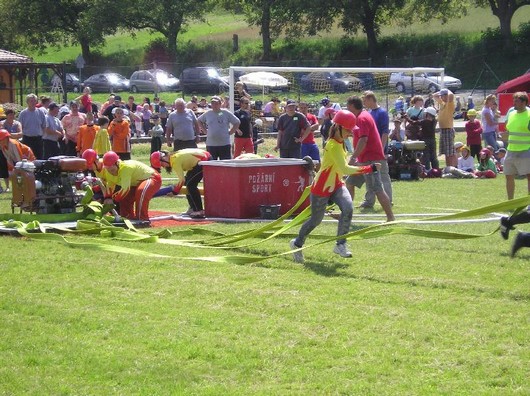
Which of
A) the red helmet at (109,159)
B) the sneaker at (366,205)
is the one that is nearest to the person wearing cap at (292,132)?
the sneaker at (366,205)

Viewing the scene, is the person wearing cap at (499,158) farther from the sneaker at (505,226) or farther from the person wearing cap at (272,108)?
the sneaker at (505,226)

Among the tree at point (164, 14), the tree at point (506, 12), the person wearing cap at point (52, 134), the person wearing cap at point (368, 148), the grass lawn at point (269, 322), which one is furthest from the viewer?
the tree at point (164, 14)

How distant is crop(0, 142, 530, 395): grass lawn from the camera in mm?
6754

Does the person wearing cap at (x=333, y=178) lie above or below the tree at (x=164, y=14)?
below

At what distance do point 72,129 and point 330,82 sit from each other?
12340 millimetres

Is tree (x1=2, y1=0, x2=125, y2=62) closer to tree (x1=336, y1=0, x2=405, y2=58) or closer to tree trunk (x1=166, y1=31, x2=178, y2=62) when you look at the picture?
tree trunk (x1=166, y1=31, x2=178, y2=62)

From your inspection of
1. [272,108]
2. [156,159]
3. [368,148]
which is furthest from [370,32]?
[368,148]

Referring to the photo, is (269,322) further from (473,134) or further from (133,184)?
(473,134)

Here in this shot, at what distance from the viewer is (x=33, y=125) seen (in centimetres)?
2089

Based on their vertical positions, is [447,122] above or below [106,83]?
below

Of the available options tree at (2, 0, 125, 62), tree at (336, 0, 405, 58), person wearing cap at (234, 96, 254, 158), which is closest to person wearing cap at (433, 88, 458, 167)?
person wearing cap at (234, 96, 254, 158)

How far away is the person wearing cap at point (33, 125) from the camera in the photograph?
20891 mm

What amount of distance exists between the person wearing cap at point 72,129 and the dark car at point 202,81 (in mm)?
25802

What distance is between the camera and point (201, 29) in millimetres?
83562
